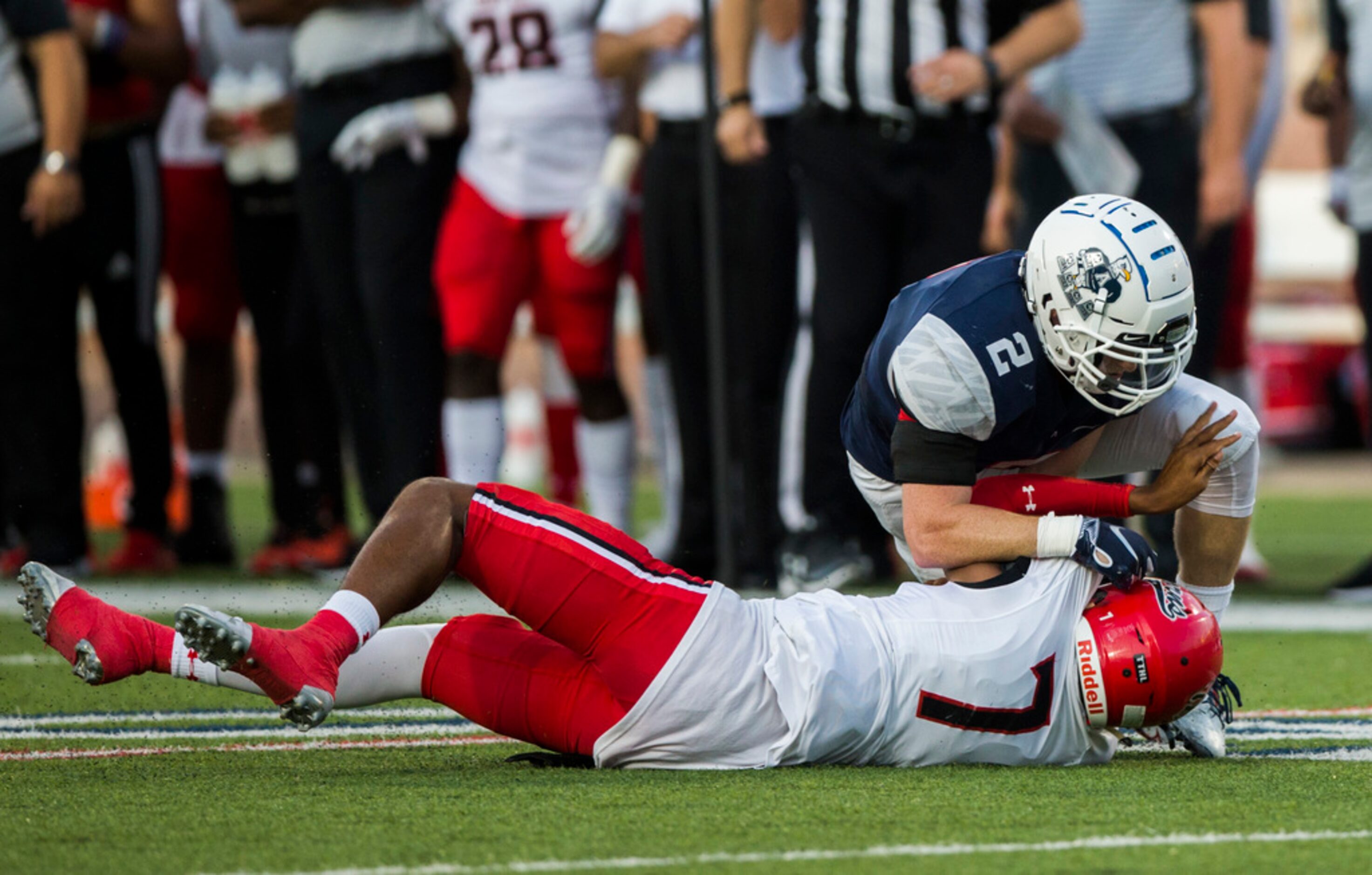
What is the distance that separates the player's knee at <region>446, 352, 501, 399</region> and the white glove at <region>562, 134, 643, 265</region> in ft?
1.53

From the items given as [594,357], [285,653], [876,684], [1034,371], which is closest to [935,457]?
[1034,371]

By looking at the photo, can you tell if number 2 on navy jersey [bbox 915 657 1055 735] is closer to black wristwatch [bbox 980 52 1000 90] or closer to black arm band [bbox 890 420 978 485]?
black arm band [bbox 890 420 978 485]

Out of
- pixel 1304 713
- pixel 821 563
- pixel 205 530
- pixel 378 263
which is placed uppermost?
pixel 378 263

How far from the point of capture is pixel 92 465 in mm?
13609

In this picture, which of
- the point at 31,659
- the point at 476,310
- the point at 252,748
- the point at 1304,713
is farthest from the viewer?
the point at 476,310

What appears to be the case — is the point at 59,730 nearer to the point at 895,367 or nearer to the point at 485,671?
the point at 485,671

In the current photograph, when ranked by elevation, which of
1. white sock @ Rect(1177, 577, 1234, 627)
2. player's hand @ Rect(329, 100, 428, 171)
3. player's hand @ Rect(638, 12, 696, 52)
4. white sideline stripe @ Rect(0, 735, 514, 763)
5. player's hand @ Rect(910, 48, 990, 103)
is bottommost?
white sideline stripe @ Rect(0, 735, 514, 763)

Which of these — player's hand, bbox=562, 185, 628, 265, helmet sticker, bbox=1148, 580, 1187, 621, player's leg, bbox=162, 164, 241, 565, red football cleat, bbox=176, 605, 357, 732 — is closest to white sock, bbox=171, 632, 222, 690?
red football cleat, bbox=176, 605, 357, 732

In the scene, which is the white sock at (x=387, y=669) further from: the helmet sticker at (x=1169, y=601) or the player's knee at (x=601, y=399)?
the player's knee at (x=601, y=399)

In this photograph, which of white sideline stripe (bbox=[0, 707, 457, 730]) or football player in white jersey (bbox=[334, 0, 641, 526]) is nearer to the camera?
white sideline stripe (bbox=[0, 707, 457, 730])

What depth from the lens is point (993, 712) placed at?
3492 mm

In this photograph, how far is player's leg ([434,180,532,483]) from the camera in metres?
6.75

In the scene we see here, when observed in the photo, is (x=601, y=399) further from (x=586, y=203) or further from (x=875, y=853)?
(x=875, y=853)

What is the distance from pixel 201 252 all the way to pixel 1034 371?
4810 millimetres
